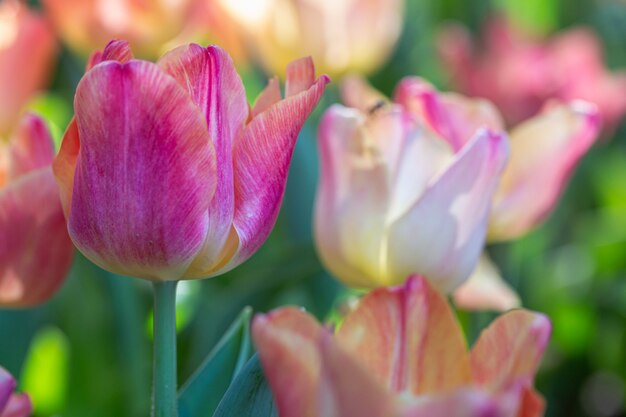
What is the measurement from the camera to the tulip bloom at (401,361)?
362 mm

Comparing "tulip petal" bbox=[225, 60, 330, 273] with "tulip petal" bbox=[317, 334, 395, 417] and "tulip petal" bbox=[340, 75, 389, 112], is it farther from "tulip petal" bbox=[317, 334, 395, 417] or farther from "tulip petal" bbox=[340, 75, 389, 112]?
"tulip petal" bbox=[340, 75, 389, 112]

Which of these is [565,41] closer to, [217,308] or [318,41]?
[318,41]

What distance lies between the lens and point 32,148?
0.58m

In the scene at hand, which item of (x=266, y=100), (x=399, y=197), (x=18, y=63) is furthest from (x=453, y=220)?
(x=18, y=63)

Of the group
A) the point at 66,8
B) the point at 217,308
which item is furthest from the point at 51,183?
the point at 66,8

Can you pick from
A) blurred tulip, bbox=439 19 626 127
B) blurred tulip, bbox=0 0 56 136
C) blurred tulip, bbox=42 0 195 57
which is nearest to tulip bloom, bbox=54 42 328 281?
blurred tulip, bbox=0 0 56 136

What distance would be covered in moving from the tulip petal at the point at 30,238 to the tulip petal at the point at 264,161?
12 centimetres

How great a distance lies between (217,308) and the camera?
0.87m

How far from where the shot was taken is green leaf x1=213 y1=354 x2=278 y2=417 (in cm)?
47

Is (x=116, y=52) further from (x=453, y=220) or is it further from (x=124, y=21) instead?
(x=124, y=21)

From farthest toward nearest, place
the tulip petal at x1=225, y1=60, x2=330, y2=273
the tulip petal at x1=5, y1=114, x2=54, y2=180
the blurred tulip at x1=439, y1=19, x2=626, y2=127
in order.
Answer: the blurred tulip at x1=439, y1=19, x2=626, y2=127 → the tulip petal at x1=5, y1=114, x2=54, y2=180 → the tulip petal at x1=225, y1=60, x2=330, y2=273

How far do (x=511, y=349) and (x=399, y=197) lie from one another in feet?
0.71

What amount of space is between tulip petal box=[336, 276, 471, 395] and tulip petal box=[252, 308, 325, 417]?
39 mm

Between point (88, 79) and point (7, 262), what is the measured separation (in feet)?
0.53
